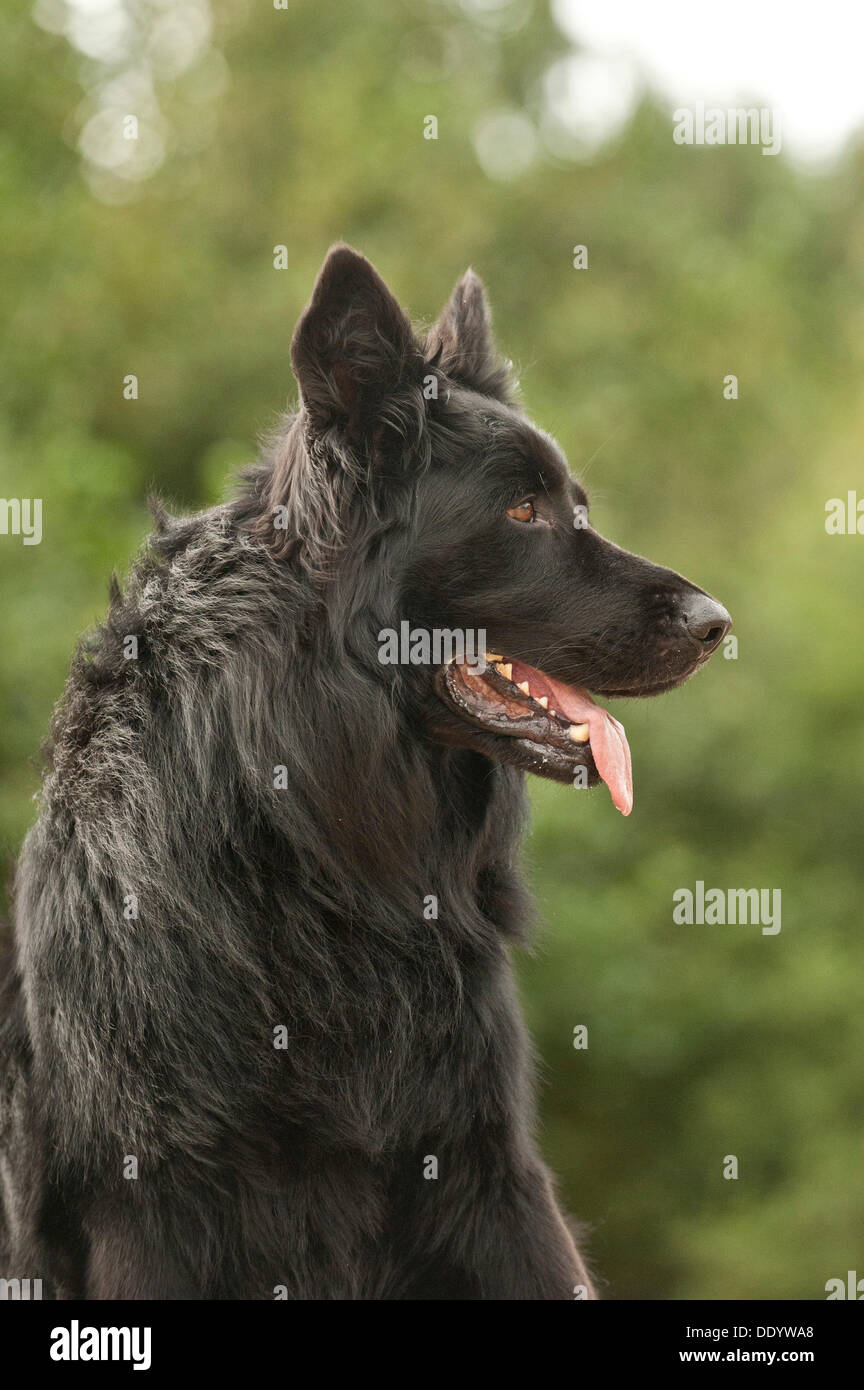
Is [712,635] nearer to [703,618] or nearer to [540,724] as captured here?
[703,618]

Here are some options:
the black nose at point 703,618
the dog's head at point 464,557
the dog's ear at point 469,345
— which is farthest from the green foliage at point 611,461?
the black nose at point 703,618

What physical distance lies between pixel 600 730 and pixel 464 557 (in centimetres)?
60

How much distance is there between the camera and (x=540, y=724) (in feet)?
12.8

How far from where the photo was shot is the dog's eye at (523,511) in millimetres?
3982

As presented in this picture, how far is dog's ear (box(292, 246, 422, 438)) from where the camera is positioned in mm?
3641

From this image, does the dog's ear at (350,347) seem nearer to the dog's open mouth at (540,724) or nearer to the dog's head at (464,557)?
the dog's head at (464,557)

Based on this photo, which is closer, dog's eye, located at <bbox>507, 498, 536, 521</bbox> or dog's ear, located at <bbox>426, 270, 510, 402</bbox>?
dog's eye, located at <bbox>507, 498, 536, 521</bbox>

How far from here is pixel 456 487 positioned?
154 inches

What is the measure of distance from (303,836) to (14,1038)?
1047 mm

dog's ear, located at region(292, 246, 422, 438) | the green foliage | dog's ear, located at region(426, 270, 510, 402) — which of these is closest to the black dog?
dog's ear, located at region(292, 246, 422, 438)

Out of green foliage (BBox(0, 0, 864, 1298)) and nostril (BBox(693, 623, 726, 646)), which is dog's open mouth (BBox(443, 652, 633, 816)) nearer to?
nostril (BBox(693, 623, 726, 646))

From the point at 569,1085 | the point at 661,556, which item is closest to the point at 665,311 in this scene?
the point at 661,556

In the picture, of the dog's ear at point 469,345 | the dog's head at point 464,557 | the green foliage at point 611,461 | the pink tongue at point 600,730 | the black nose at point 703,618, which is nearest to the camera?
the dog's head at point 464,557

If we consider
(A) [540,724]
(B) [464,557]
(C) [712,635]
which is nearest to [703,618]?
(C) [712,635]
